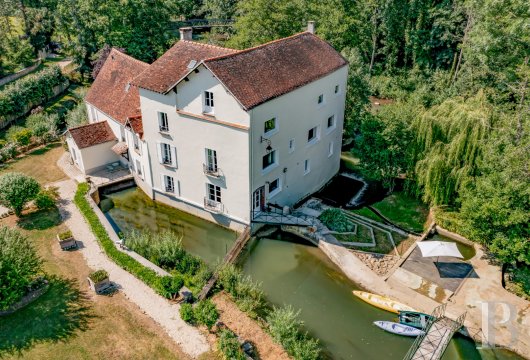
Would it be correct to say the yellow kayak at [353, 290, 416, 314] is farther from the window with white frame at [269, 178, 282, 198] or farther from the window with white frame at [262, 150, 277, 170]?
the window with white frame at [262, 150, 277, 170]

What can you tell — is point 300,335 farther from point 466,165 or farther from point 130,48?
point 130,48

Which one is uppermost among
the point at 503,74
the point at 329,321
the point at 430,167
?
the point at 503,74

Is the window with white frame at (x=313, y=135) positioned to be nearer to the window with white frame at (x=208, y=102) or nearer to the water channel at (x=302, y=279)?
the water channel at (x=302, y=279)

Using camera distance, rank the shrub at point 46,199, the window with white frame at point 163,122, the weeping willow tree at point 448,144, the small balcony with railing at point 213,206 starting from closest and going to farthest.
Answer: the weeping willow tree at point 448,144, the window with white frame at point 163,122, the small balcony with railing at point 213,206, the shrub at point 46,199

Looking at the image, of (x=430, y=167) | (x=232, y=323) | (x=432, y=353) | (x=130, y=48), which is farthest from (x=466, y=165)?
(x=130, y=48)

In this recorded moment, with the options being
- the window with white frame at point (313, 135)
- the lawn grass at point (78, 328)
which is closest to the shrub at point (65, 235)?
the lawn grass at point (78, 328)

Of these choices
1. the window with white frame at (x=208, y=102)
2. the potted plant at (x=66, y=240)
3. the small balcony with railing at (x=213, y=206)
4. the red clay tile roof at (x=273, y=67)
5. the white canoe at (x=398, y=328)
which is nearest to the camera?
the white canoe at (x=398, y=328)
